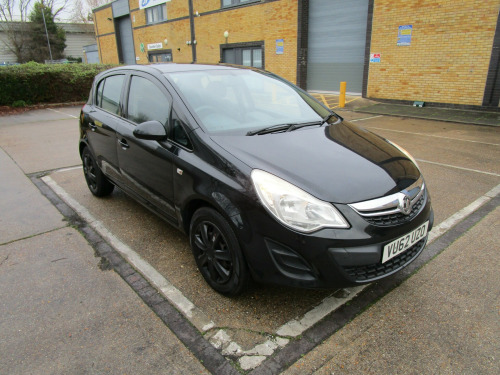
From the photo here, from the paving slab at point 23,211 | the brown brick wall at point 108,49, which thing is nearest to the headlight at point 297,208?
the paving slab at point 23,211

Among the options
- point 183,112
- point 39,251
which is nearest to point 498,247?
point 183,112

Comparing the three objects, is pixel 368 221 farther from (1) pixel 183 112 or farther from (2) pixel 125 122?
(2) pixel 125 122

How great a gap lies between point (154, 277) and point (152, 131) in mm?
1179

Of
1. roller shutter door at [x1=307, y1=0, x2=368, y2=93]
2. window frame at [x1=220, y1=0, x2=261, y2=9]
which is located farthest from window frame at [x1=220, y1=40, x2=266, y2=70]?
roller shutter door at [x1=307, y1=0, x2=368, y2=93]

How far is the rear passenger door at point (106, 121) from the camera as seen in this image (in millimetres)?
3742

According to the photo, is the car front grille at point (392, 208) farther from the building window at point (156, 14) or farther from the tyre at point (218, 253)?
the building window at point (156, 14)

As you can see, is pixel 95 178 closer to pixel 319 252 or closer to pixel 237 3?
pixel 319 252

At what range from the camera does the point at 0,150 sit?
7.55 metres

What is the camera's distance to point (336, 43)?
15547 mm

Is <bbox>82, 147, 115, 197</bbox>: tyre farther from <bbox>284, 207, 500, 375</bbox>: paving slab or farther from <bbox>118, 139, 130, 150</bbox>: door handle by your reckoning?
<bbox>284, 207, 500, 375</bbox>: paving slab

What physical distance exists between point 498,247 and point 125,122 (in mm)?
3723

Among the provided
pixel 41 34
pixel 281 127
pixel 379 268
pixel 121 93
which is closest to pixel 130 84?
pixel 121 93

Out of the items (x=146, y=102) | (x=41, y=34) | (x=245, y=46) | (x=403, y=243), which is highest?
(x=41, y=34)

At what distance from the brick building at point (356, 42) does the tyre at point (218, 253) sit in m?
11.7
